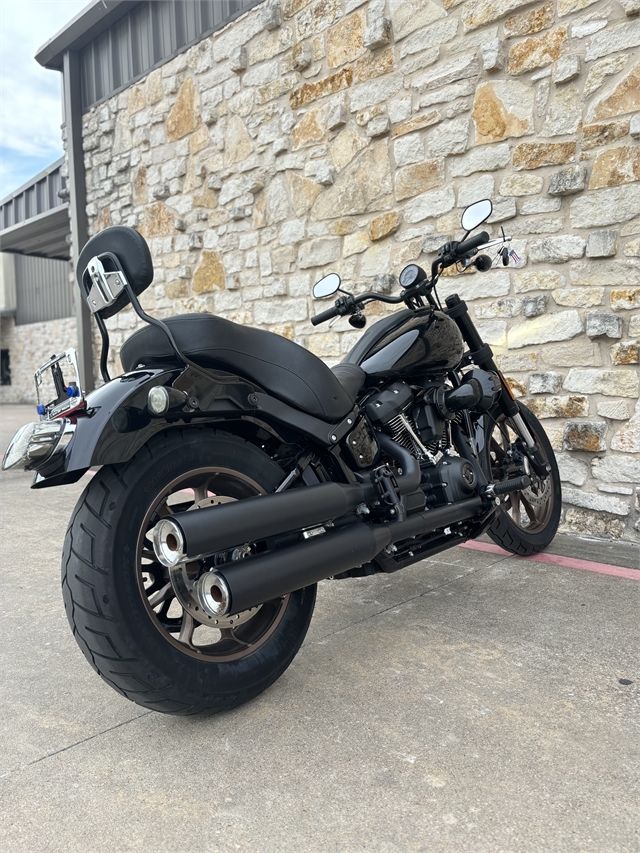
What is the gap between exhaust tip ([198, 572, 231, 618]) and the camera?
5.88 feet

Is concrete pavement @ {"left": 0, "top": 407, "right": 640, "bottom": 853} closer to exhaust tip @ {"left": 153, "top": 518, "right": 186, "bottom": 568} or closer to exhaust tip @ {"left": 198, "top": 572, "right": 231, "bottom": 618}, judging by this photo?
exhaust tip @ {"left": 198, "top": 572, "right": 231, "bottom": 618}

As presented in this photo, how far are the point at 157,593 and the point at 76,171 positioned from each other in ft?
23.0

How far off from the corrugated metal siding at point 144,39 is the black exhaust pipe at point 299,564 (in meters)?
5.12

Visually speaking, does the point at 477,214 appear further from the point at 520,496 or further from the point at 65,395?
the point at 65,395

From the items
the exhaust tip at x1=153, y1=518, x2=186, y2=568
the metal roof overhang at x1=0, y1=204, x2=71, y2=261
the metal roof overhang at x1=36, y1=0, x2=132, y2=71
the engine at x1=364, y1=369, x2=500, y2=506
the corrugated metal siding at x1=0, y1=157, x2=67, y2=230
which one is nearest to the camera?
the exhaust tip at x1=153, y1=518, x2=186, y2=568

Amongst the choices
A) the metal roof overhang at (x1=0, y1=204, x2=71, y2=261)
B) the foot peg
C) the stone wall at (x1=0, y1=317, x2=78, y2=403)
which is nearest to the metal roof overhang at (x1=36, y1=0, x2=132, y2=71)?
the metal roof overhang at (x1=0, y1=204, x2=71, y2=261)

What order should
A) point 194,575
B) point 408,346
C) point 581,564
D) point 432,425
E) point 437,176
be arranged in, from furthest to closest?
point 437,176
point 581,564
point 432,425
point 408,346
point 194,575

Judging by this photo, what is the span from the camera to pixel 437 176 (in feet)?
14.9

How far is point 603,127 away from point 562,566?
2370 mm

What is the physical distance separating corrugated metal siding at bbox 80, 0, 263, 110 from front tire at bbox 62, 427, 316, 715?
508 centimetres

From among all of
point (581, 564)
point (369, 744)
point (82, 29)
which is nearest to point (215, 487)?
point (369, 744)

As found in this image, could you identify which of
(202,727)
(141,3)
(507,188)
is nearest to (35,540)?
(202,727)

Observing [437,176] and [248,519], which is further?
[437,176]

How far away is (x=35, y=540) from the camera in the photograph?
4168mm
